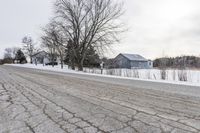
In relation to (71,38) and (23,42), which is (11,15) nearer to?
(71,38)

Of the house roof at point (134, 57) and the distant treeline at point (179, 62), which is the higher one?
the house roof at point (134, 57)

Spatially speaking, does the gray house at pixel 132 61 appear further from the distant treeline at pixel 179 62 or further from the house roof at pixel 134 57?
the distant treeline at pixel 179 62

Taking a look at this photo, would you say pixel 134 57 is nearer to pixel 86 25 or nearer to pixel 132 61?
pixel 132 61

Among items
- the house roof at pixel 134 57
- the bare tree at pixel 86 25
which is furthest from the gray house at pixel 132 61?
the bare tree at pixel 86 25

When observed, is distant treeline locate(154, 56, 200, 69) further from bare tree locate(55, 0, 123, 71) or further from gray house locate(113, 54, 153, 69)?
gray house locate(113, 54, 153, 69)

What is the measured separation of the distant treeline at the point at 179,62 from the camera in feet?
49.7

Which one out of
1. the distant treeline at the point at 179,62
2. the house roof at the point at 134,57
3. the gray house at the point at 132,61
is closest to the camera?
the distant treeline at the point at 179,62

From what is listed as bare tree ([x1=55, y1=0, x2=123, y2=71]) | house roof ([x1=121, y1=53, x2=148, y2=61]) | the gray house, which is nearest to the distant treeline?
bare tree ([x1=55, y1=0, x2=123, y2=71])

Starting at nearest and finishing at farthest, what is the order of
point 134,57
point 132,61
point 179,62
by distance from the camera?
point 179,62 → point 132,61 → point 134,57

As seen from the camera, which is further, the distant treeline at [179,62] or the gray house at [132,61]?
the gray house at [132,61]

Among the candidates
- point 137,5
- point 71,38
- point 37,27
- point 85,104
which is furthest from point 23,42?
point 85,104

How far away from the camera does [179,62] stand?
1541 centimetres

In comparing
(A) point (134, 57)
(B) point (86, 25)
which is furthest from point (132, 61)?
(B) point (86, 25)

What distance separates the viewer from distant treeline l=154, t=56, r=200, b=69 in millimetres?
15141
